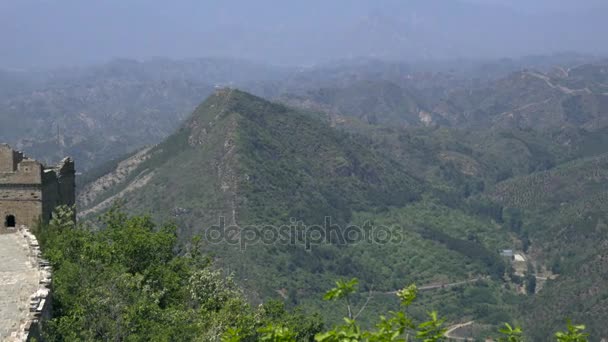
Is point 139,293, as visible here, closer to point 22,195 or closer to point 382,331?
point 22,195

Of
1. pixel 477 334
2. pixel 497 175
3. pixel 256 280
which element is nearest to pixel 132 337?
pixel 256 280

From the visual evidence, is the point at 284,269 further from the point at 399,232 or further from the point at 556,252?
the point at 556,252

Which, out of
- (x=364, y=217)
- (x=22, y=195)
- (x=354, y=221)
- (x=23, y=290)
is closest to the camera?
(x=23, y=290)

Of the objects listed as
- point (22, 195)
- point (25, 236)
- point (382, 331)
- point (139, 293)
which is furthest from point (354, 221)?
point (382, 331)

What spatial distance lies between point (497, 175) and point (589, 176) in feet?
125

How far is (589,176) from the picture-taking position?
160750 mm

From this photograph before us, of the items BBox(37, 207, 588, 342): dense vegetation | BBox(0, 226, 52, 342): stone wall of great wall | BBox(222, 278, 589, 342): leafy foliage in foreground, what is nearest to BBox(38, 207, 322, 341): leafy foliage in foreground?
BBox(37, 207, 588, 342): dense vegetation

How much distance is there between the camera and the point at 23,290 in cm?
2509

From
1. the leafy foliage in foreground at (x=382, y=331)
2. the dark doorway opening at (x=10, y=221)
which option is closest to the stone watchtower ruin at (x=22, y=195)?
the dark doorway opening at (x=10, y=221)

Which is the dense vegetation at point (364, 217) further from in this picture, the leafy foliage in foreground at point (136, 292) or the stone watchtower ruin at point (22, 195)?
the leafy foliage in foreground at point (136, 292)

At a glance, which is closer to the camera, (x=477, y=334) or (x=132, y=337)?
(x=132, y=337)

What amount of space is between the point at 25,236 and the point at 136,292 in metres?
7.58

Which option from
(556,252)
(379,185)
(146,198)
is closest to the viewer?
(146,198)

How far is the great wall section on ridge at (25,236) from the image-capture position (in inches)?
908
